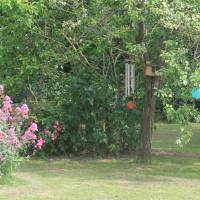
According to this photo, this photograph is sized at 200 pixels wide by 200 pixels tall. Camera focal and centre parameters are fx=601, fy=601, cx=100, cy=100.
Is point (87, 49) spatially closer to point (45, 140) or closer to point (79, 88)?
point (79, 88)

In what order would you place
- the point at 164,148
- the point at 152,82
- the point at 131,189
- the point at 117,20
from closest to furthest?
1. the point at 131,189
2. the point at 117,20
3. the point at 152,82
4. the point at 164,148

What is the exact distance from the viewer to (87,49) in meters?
15.3

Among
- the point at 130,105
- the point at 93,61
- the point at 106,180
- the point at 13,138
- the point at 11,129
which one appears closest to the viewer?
the point at 13,138

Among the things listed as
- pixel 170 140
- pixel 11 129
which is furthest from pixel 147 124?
pixel 170 140

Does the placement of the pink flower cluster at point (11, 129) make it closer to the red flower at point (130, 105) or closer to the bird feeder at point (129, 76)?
the bird feeder at point (129, 76)

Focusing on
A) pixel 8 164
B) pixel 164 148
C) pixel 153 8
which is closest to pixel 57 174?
pixel 8 164

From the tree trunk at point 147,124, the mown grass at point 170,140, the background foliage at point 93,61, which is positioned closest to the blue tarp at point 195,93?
the background foliage at point 93,61

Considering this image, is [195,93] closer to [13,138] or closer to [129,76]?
[129,76]

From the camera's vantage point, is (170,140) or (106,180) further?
(170,140)

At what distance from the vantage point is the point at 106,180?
11.8 m

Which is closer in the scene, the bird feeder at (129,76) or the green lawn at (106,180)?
the green lawn at (106,180)

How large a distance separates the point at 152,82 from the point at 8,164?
4.59 m

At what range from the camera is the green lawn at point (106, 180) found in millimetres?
9898

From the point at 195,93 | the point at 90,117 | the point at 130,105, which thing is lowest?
the point at 90,117
